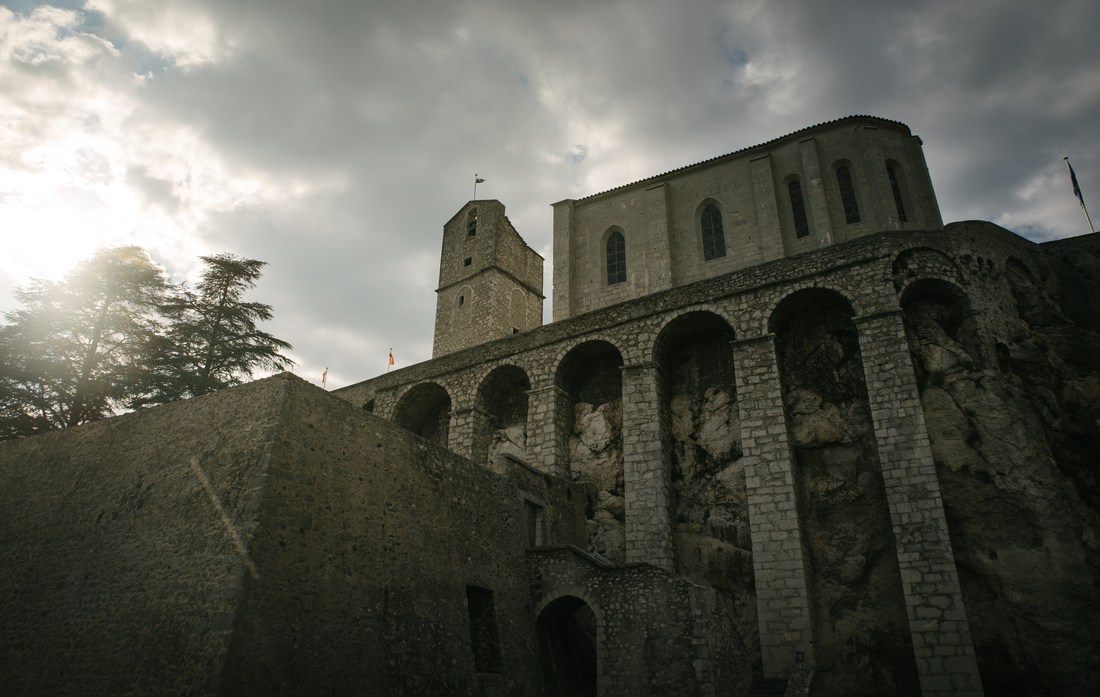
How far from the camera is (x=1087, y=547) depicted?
12.0m

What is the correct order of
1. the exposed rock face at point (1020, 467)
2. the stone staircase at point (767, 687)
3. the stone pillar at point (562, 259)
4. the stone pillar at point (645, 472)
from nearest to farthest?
the exposed rock face at point (1020, 467)
the stone staircase at point (767, 687)
the stone pillar at point (645, 472)
the stone pillar at point (562, 259)

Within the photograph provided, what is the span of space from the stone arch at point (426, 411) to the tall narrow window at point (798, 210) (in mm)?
12372

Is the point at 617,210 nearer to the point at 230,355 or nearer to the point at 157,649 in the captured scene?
the point at 230,355

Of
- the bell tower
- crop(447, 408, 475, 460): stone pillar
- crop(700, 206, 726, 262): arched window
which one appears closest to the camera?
crop(447, 408, 475, 460): stone pillar

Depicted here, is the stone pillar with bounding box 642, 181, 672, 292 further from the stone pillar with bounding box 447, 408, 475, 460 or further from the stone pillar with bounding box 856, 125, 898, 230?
the stone pillar with bounding box 447, 408, 475, 460

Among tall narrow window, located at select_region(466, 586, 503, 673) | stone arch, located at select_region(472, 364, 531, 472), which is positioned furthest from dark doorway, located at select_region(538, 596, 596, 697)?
stone arch, located at select_region(472, 364, 531, 472)

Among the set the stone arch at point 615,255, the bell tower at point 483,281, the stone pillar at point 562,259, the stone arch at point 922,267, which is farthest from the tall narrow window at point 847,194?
the bell tower at point 483,281

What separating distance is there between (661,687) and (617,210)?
1795 cm

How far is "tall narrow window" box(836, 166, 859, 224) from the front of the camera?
21375 mm

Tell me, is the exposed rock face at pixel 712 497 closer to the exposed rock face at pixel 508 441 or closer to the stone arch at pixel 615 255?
the exposed rock face at pixel 508 441

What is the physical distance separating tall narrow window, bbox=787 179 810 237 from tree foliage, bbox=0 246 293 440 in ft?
56.3

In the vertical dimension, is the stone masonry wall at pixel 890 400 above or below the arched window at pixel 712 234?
below

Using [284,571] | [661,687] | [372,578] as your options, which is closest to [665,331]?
[661,687]

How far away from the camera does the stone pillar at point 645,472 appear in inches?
596
